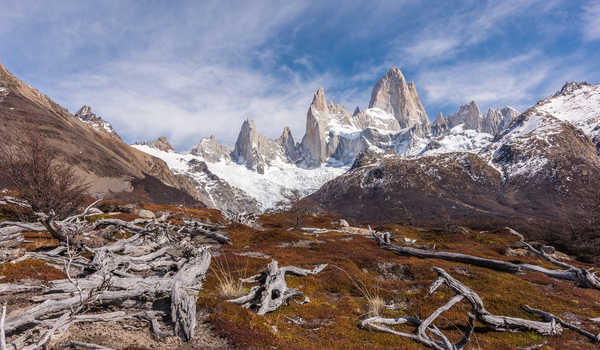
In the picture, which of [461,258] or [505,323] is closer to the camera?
[505,323]

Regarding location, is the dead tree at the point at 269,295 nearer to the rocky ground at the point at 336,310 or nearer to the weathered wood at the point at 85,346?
the rocky ground at the point at 336,310

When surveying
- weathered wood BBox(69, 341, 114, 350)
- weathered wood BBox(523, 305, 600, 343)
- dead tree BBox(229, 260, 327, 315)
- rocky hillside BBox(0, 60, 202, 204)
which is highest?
rocky hillside BBox(0, 60, 202, 204)

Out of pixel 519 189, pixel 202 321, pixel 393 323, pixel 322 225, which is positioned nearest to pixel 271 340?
pixel 202 321

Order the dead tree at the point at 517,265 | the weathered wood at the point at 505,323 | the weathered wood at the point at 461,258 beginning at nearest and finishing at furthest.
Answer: the weathered wood at the point at 505,323
the dead tree at the point at 517,265
the weathered wood at the point at 461,258

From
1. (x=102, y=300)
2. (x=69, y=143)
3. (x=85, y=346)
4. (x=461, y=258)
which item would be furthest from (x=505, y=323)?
(x=69, y=143)

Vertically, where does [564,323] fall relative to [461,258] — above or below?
below

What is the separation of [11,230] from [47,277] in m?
9.18

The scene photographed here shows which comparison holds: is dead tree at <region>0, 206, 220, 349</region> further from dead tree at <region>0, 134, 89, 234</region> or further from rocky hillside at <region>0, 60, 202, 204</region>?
rocky hillside at <region>0, 60, 202, 204</region>

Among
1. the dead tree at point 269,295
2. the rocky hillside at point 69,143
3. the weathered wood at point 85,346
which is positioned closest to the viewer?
the weathered wood at point 85,346

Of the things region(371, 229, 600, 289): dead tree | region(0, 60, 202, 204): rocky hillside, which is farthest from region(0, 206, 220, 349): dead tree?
region(0, 60, 202, 204): rocky hillside

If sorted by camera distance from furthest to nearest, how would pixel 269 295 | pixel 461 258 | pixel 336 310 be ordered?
pixel 461 258 → pixel 336 310 → pixel 269 295

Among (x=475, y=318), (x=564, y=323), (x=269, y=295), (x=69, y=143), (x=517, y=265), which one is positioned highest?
(x=69, y=143)

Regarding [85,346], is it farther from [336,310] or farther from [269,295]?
[336,310]

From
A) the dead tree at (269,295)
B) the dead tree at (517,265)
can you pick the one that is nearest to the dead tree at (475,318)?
the dead tree at (517,265)
